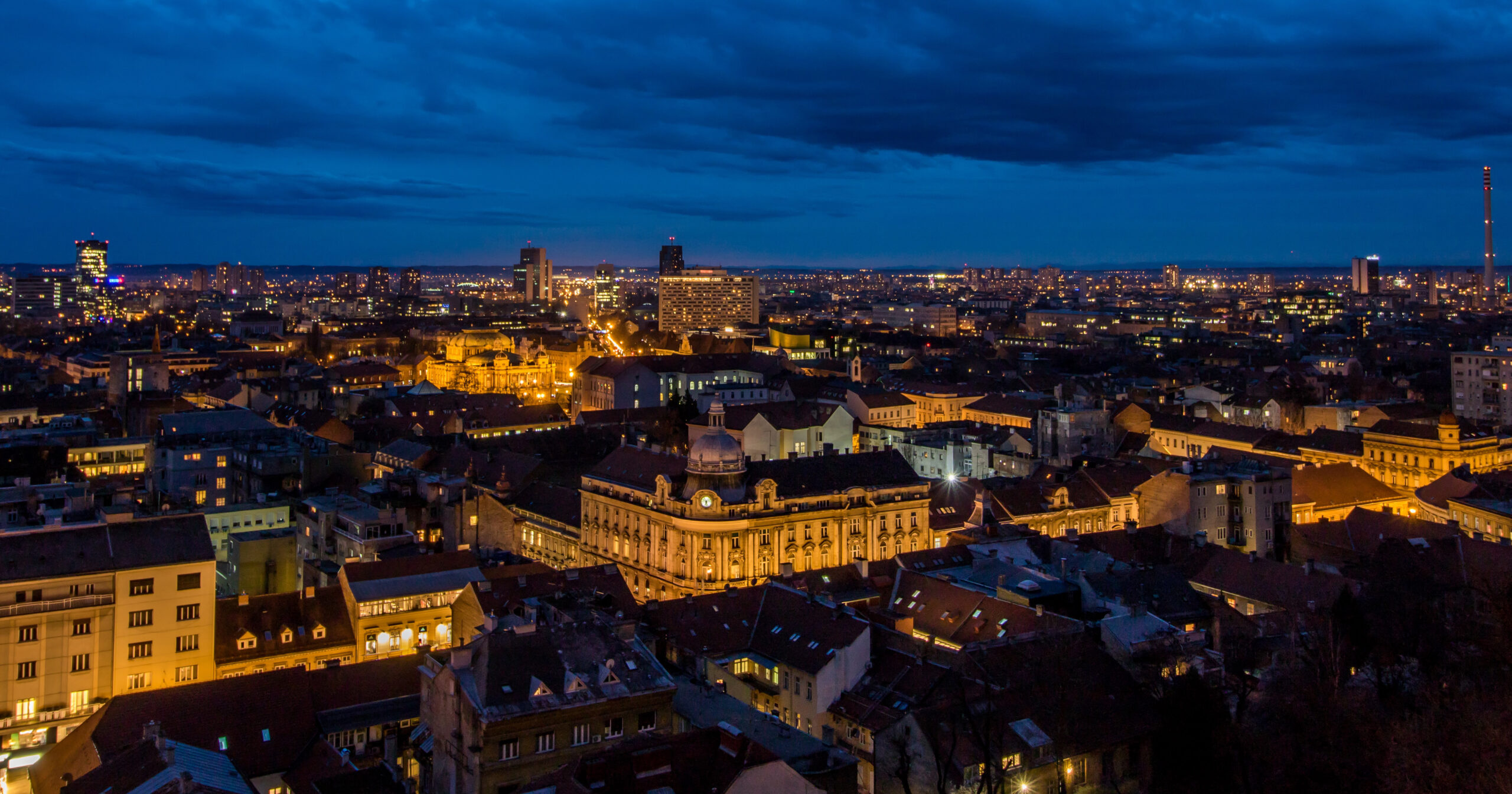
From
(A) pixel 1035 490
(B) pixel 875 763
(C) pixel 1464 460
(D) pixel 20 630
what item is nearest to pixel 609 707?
(B) pixel 875 763

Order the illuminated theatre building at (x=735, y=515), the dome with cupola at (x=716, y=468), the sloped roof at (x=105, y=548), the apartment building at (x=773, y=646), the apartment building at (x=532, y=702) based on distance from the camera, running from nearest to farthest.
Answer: the apartment building at (x=532, y=702) < the apartment building at (x=773, y=646) < the sloped roof at (x=105, y=548) < the illuminated theatre building at (x=735, y=515) < the dome with cupola at (x=716, y=468)

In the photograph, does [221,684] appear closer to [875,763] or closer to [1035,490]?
[875,763]

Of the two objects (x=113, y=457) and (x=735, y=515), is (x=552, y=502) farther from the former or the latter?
(x=113, y=457)

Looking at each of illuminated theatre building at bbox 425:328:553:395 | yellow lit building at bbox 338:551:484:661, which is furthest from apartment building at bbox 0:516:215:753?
illuminated theatre building at bbox 425:328:553:395

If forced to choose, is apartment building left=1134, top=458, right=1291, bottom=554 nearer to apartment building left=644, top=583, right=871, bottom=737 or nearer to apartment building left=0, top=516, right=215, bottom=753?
apartment building left=644, top=583, right=871, bottom=737

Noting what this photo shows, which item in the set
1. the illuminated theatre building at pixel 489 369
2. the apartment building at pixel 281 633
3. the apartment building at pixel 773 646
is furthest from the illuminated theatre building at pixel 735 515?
the illuminated theatre building at pixel 489 369

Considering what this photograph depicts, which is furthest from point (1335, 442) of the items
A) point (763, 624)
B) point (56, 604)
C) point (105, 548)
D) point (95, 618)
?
point (56, 604)

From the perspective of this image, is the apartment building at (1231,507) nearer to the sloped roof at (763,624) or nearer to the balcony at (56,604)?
the sloped roof at (763,624)

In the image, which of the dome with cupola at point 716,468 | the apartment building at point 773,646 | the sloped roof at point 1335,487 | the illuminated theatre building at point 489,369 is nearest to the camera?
the apartment building at point 773,646
